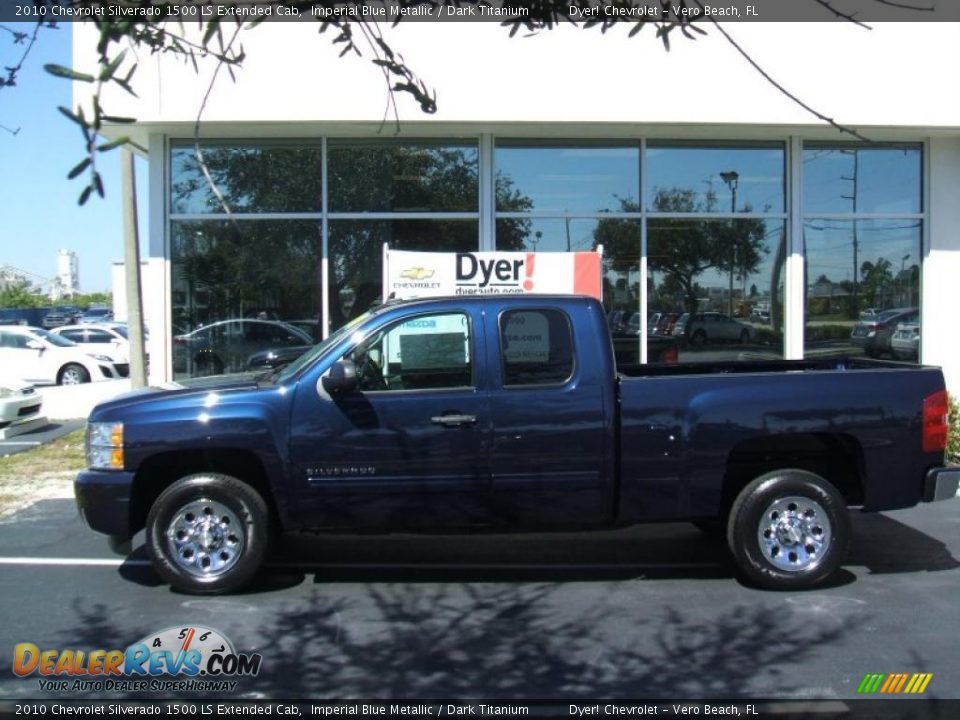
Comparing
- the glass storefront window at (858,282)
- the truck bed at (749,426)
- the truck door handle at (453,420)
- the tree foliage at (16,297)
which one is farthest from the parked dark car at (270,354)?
the tree foliage at (16,297)

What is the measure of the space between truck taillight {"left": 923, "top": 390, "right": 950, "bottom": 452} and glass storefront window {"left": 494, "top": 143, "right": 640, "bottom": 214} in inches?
252

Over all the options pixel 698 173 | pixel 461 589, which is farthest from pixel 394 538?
pixel 698 173

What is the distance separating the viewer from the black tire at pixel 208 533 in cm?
605

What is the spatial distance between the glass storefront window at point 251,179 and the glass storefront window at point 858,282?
642 centimetres

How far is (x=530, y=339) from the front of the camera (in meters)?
6.29

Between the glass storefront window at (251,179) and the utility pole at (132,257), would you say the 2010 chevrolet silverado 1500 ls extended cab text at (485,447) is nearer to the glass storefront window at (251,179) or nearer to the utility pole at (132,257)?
the utility pole at (132,257)

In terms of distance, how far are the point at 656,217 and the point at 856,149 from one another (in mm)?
2818

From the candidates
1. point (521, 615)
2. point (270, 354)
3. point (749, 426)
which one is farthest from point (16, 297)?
point (749, 426)

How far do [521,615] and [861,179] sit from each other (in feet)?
29.5

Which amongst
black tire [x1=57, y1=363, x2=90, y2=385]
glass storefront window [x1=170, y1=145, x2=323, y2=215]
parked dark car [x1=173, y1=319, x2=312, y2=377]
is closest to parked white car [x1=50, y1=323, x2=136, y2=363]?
black tire [x1=57, y1=363, x2=90, y2=385]

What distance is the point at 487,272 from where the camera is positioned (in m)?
10.6

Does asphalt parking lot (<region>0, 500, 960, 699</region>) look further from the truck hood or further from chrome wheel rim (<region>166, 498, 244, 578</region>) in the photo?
the truck hood

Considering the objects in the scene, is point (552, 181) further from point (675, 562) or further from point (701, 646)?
point (701, 646)

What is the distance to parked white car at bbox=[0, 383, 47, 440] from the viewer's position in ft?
44.0
